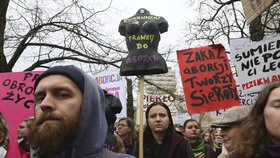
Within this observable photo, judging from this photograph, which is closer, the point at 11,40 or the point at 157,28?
the point at 157,28

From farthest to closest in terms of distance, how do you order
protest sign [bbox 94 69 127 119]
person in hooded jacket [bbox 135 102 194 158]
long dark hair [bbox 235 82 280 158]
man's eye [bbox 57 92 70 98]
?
protest sign [bbox 94 69 127 119], person in hooded jacket [bbox 135 102 194 158], long dark hair [bbox 235 82 280 158], man's eye [bbox 57 92 70 98]

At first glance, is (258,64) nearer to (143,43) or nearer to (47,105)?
(143,43)

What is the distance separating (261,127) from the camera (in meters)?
2.47

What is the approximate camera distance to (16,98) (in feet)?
17.6

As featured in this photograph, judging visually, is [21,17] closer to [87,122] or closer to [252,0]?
[252,0]

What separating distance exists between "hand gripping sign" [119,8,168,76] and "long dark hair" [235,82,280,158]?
2.54m

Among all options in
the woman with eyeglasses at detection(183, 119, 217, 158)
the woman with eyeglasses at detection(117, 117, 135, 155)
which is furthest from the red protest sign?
the woman with eyeglasses at detection(117, 117, 135, 155)

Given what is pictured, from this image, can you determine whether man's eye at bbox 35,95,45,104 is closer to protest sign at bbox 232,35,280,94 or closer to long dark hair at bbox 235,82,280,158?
long dark hair at bbox 235,82,280,158

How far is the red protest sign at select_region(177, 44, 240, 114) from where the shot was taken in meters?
5.75

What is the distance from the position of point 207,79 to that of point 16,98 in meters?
2.70

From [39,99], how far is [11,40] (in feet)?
26.5

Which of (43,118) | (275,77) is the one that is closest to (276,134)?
(43,118)

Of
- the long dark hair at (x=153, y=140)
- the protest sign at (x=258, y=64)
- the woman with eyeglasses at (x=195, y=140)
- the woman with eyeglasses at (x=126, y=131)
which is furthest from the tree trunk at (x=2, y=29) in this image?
the long dark hair at (x=153, y=140)

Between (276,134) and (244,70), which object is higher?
(244,70)
